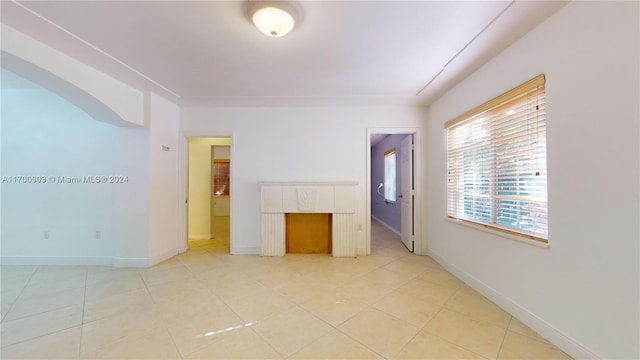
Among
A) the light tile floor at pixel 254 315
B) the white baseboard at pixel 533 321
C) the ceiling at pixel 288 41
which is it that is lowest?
the light tile floor at pixel 254 315

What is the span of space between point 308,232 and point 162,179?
8.45 feet

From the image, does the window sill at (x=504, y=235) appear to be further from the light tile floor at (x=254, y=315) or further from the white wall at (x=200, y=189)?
the white wall at (x=200, y=189)

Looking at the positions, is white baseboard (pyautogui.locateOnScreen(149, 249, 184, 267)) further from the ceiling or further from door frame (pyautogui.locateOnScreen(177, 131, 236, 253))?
the ceiling

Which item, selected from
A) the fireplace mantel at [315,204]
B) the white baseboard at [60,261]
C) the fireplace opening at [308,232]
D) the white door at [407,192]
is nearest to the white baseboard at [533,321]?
the white door at [407,192]

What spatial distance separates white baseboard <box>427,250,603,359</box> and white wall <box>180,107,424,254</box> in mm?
1696

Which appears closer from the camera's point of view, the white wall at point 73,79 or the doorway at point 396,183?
the white wall at point 73,79

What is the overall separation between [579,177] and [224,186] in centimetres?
721

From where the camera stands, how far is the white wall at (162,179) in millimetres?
3223

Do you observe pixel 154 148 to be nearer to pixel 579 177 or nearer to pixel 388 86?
pixel 388 86

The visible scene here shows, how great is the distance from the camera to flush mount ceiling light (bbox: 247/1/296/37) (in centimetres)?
159

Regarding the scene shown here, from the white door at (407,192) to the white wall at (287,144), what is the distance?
50cm

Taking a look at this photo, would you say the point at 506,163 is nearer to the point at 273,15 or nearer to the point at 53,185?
the point at 273,15

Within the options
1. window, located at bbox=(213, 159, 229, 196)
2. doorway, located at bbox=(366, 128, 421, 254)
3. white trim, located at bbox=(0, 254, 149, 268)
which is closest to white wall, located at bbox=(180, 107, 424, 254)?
doorway, located at bbox=(366, 128, 421, 254)

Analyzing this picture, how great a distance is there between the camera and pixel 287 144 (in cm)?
378
